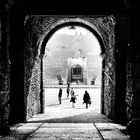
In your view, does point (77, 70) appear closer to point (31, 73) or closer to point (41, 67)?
point (41, 67)

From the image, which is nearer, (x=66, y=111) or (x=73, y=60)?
(x=66, y=111)

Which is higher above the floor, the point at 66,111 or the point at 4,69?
the point at 4,69

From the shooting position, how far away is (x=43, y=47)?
12195 mm

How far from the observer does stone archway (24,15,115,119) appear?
923 cm

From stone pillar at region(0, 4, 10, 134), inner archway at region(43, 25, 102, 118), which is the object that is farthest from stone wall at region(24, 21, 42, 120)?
inner archway at region(43, 25, 102, 118)

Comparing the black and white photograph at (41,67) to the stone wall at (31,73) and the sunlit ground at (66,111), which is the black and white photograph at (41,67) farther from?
the sunlit ground at (66,111)

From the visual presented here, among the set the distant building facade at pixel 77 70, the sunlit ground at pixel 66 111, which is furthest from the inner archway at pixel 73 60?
the sunlit ground at pixel 66 111

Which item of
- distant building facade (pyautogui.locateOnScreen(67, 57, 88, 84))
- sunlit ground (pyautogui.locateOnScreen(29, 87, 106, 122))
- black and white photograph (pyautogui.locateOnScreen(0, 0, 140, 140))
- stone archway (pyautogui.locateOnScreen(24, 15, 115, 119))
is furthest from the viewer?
distant building facade (pyautogui.locateOnScreen(67, 57, 88, 84))

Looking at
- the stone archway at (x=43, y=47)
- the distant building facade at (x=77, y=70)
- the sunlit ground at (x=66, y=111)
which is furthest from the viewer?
the distant building facade at (x=77, y=70)

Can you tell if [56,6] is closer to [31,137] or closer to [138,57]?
[138,57]

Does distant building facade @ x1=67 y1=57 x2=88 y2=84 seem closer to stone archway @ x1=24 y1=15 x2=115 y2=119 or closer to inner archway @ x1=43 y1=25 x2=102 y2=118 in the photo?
inner archway @ x1=43 y1=25 x2=102 y2=118

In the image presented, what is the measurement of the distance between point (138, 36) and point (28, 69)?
16.8 ft

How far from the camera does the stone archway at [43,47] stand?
30.3ft

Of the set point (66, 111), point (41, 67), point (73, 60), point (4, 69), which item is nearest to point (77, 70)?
point (73, 60)
